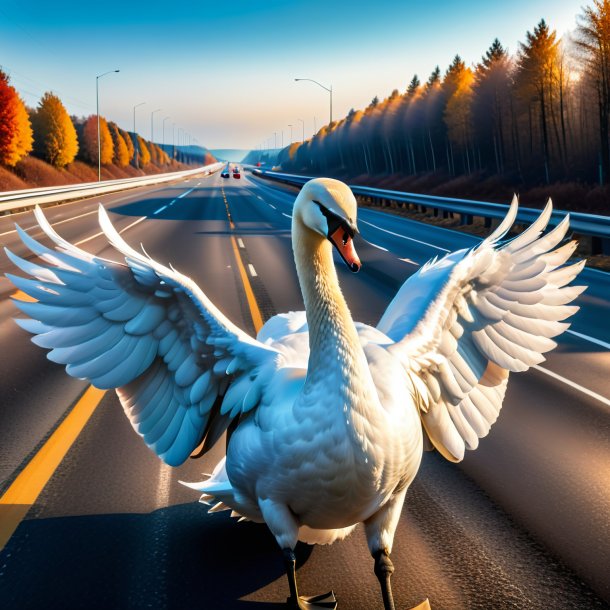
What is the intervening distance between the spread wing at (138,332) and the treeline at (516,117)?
1905 inches

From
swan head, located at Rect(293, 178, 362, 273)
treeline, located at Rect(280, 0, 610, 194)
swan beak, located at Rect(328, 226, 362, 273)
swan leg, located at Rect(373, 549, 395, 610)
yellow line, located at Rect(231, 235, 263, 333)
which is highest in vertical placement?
treeline, located at Rect(280, 0, 610, 194)

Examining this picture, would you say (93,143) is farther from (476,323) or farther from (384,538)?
(384,538)

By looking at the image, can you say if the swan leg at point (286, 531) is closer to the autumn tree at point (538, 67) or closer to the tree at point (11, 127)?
the autumn tree at point (538, 67)

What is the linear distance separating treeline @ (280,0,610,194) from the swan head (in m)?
48.5

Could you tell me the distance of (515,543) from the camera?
161 inches

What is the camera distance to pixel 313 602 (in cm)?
343

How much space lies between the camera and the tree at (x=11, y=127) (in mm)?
64562

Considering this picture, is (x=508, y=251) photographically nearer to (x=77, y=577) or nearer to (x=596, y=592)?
(x=596, y=592)

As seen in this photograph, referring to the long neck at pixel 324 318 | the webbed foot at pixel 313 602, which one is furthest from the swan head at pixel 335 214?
the webbed foot at pixel 313 602

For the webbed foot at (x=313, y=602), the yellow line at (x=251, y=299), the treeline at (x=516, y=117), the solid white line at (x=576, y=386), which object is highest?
the treeline at (x=516, y=117)

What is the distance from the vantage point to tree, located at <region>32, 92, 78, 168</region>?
78.6 m

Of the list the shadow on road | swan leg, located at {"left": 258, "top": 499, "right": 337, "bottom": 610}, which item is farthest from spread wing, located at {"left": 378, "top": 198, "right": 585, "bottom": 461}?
the shadow on road

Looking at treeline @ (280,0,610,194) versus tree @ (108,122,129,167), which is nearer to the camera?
treeline @ (280,0,610,194)

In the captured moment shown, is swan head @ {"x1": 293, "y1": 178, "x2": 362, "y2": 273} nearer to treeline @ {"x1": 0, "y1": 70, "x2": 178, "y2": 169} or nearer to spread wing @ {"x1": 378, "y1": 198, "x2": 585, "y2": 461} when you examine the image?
spread wing @ {"x1": 378, "y1": 198, "x2": 585, "y2": 461}
